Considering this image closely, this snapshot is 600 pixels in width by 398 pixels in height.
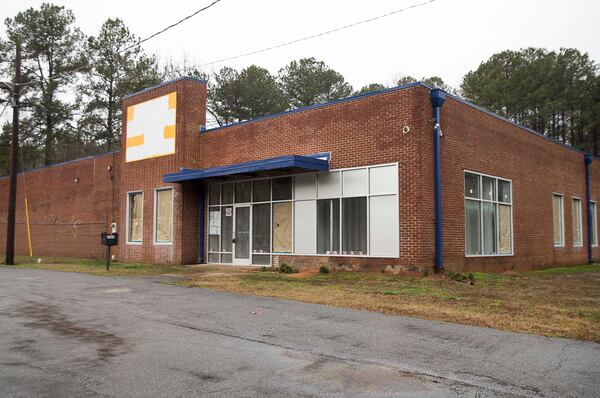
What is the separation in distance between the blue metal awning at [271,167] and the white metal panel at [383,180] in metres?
1.76

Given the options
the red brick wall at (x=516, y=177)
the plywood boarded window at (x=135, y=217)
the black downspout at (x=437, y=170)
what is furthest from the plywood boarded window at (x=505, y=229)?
the plywood boarded window at (x=135, y=217)

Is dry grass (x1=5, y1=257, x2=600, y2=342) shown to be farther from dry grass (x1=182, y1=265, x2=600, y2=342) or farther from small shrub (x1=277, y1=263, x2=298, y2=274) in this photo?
small shrub (x1=277, y1=263, x2=298, y2=274)

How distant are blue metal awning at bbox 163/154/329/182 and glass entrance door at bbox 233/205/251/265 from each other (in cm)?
174

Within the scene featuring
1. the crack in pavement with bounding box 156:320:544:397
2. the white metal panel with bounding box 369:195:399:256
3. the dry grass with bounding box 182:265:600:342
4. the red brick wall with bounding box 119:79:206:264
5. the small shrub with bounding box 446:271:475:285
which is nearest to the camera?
the crack in pavement with bounding box 156:320:544:397

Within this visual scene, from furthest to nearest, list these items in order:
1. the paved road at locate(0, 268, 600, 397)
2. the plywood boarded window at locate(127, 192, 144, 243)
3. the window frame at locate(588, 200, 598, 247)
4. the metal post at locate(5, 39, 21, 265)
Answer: the window frame at locate(588, 200, 598, 247) < the metal post at locate(5, 39, 21, 265) < the plywood boarded window at locate(127, 192, 144, 243) < the paved road at locate(0, 268, 600, 397)

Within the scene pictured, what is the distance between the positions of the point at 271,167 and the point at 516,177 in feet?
31.5

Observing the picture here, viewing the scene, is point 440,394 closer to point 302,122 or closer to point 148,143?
point 302,122

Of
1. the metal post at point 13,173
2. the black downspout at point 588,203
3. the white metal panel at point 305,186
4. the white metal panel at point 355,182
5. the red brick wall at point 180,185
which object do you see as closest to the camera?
the white metal panel at point 355,182

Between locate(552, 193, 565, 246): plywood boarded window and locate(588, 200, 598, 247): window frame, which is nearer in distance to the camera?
locate(552, 193, 565, 246): plywood boarded window

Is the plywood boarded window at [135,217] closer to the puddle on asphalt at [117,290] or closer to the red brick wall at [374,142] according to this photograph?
the red brick wall at [374,142]

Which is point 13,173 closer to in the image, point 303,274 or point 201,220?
point 201,220

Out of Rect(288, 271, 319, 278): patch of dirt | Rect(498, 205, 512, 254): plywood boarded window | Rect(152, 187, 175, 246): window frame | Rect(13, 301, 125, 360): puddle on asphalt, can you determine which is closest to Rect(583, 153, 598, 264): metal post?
Rect(498, 205, 512, 254): plywood boarded window

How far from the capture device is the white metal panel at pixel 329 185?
17953 mm

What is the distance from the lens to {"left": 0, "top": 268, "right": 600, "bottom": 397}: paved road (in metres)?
5.48
